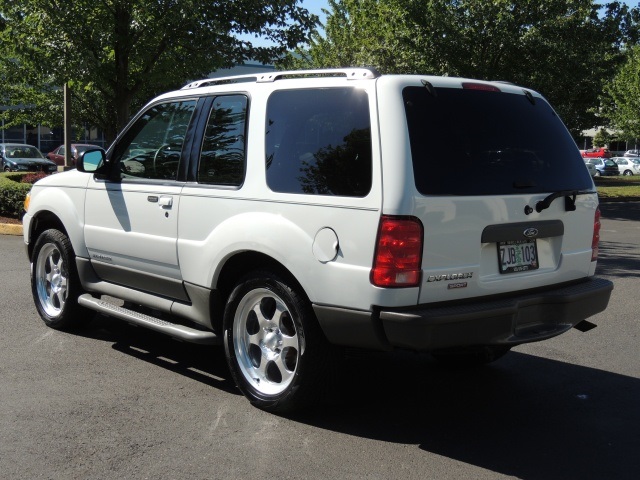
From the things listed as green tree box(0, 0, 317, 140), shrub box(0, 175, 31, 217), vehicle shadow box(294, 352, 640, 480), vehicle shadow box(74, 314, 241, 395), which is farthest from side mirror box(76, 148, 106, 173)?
shrub box(0, 175, 31, 217)

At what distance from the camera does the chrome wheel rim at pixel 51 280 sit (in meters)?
6.40

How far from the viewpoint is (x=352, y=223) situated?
4.07 m

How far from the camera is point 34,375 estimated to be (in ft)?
17.2

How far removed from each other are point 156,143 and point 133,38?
29.4 ft

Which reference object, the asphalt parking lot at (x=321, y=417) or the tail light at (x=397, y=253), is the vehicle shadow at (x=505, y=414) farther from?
the tail light at (x=397, y=253)

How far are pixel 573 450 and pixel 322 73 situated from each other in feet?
8.38

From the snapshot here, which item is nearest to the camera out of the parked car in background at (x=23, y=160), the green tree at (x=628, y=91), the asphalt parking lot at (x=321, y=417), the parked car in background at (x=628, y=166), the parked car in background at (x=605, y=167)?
the asphalt parking lot at (x=321, y=417)

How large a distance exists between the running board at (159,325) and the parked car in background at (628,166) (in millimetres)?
50797

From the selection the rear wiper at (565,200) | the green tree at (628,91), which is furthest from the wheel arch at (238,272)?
the green tree at (628,91)

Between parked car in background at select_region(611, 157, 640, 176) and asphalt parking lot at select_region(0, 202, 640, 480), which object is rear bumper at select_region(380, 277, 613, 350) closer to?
asphalt parking lot at select_region(0, 202, 640, 480)

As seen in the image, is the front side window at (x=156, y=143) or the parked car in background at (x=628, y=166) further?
the parked car in background at (x=628, y=166)

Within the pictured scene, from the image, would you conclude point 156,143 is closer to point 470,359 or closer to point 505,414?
point 470,359

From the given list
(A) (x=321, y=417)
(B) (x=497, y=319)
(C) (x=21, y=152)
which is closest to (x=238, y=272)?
(A) (x=321, y=417)

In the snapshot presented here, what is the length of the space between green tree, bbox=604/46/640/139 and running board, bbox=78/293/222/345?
30.8 metres
